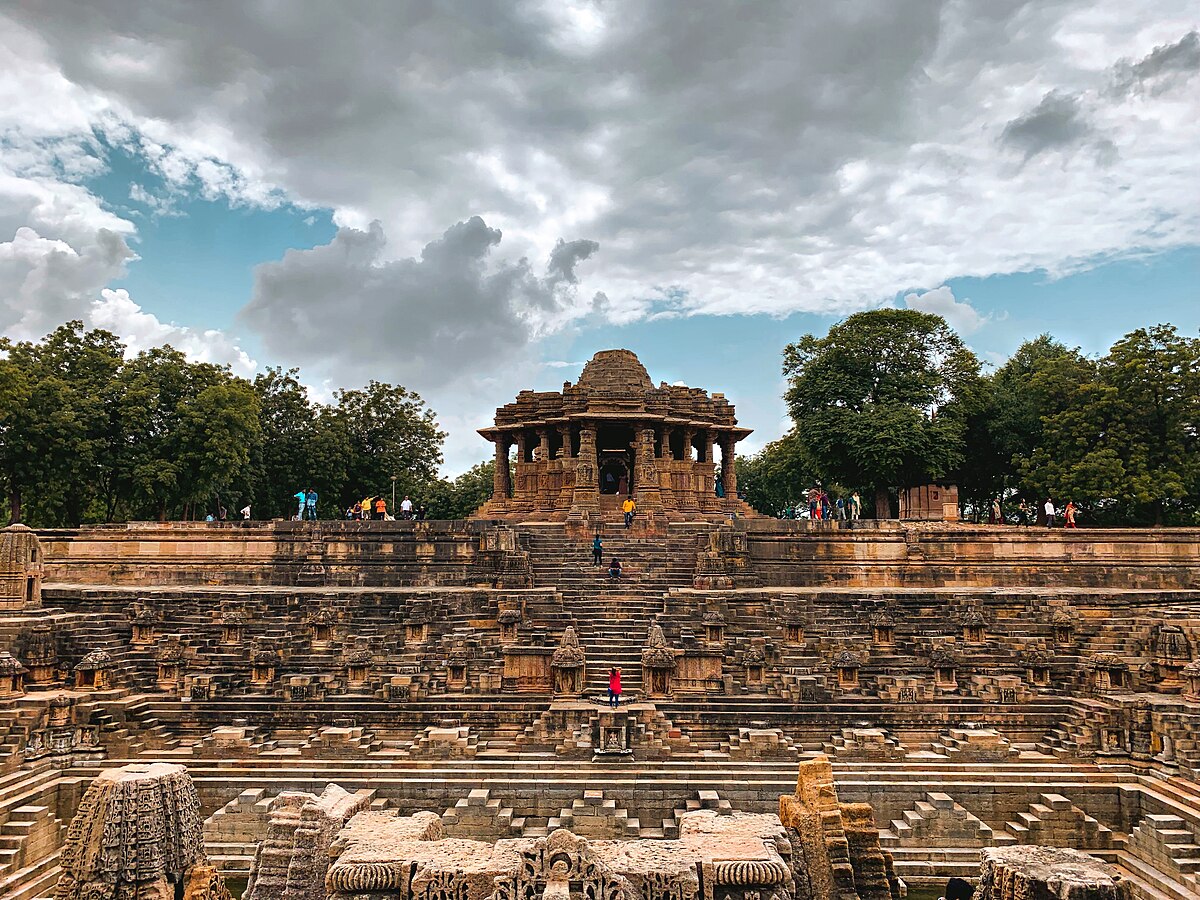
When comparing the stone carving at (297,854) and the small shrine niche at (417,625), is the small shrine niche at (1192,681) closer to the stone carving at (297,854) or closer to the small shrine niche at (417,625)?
the stone carving at (297,854)

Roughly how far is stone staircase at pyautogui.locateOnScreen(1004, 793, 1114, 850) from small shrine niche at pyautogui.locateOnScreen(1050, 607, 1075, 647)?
6211mm

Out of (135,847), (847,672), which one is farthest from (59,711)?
(847,672)

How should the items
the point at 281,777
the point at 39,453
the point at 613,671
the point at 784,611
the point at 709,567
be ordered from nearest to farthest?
the point at 281,777 < the point at 613,671 < the point at 784,611 < the point at 709,567 < the point at 39,453

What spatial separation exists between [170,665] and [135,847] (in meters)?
9.21

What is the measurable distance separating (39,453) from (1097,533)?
33.7 metres

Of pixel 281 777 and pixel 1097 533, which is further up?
pixel 1097 533

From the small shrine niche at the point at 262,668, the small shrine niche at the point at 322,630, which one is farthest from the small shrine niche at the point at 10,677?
the small shrine niche at the point at 322,630

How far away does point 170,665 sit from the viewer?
15.1 m

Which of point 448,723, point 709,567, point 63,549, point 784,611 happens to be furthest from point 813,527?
point 63,549

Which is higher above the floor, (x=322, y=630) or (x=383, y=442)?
(x=383, y=442)

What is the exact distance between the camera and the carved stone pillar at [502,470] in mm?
30719

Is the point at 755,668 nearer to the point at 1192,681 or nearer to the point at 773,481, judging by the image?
the point at 1192,681

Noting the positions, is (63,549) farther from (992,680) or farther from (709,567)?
(992,680)

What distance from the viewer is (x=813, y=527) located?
22.9 metres
